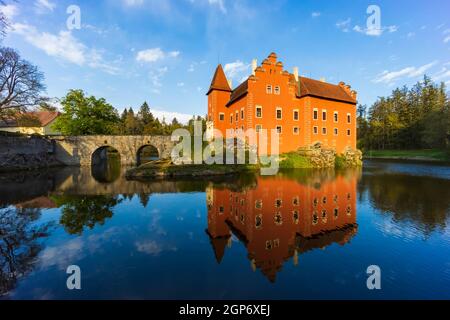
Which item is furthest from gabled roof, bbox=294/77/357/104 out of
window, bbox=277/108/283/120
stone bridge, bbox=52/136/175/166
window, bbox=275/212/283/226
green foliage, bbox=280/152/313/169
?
window, bbox=275/212/283/226

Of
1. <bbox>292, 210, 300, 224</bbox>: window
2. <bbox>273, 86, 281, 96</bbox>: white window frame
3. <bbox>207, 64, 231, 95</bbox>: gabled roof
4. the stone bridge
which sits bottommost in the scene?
<bbox>292, 210, 300, 224</bbox>: window

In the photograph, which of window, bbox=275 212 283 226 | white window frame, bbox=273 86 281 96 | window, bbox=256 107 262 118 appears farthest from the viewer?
white window frame, bbox=273 86 281 96

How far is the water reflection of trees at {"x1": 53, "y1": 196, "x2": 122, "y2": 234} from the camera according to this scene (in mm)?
8992

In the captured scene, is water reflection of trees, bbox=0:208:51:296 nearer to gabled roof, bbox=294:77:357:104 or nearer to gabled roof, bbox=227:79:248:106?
gabled roof, bbox=227:79:248:106

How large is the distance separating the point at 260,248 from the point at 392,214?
24.4 ft

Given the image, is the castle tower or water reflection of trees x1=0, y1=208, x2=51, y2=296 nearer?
water reflection of trees x1=0, y1=208, x2=51, y2=296

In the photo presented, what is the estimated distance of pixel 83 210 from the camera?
11148 mm

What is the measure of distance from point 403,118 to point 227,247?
81.4 m

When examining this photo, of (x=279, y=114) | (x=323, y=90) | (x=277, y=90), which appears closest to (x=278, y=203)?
(x=279, y=114)

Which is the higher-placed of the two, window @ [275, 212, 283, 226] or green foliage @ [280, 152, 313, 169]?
green foliage @ [280, 152, 313, 169]

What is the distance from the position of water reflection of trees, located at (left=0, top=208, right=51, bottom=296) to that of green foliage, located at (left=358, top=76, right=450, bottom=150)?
7478 cm

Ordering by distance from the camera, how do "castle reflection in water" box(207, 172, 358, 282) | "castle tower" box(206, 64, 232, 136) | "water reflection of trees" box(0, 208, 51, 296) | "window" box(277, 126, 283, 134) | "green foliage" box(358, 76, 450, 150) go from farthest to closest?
1. "green foliage" box(358, 76, 450, 150)
2. "castle tower" box(206, 64, 232, 136)
3. "window" box(277, 126, 283, 134)
4. "castle reflection in water" box(207, 172, 358, 282)
5. "water reflection of trees" box(0, 208, 51, 296)

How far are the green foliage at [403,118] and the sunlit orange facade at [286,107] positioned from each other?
35907 mm
